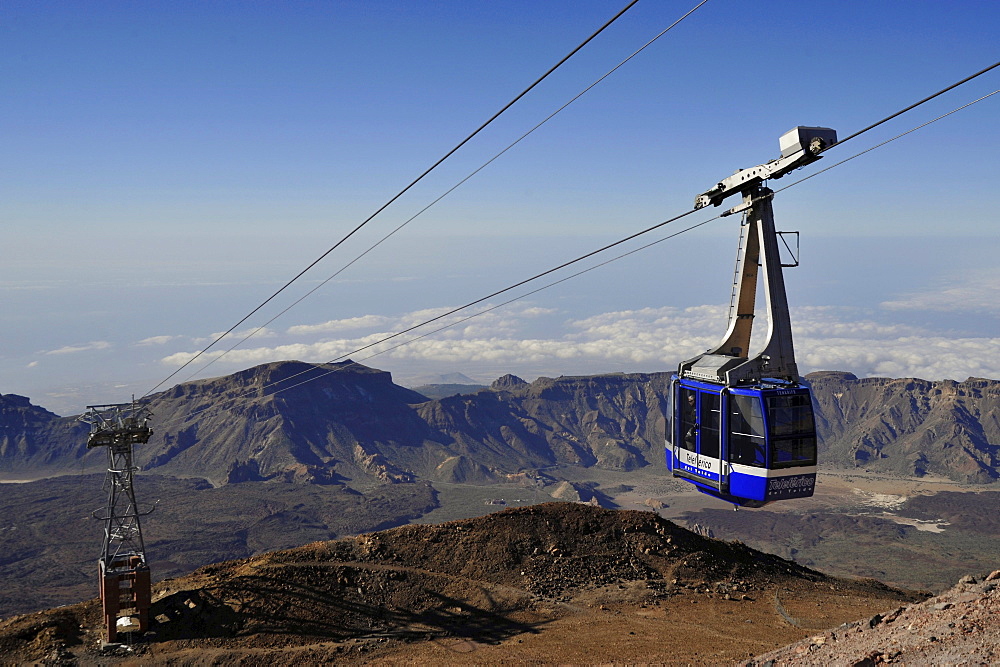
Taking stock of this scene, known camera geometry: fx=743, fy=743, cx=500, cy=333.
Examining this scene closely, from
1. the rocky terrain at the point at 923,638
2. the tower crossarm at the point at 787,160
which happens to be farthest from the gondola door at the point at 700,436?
the tower crossarm at the point at 787,160

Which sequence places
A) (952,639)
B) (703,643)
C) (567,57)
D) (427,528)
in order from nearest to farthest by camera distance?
(567,57) → (952,639) → (703,643) → (427,528)

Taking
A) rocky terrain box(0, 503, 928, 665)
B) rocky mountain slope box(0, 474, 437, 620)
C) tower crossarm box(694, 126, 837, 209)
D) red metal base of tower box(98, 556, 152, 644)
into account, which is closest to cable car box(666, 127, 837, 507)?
tower crossarm box(694, 126, 837, 209)

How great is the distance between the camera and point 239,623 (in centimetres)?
3334

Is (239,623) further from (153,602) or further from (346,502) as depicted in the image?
(346,502)

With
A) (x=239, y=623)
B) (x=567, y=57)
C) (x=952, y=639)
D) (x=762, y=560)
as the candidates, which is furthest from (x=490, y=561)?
(x=567, y=57)

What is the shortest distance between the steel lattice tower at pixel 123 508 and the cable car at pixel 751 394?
82.0 ft

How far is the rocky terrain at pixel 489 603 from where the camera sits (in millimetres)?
30938

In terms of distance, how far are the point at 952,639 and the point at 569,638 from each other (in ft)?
53.3

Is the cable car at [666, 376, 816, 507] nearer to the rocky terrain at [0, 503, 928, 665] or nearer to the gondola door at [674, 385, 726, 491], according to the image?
the gondola door at [674, 385, 726, 491]

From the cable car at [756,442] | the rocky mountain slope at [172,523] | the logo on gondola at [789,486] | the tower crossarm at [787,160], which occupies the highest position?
the tower crossarm at [787,160]

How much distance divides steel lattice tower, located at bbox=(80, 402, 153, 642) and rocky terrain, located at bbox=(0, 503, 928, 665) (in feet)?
4.32

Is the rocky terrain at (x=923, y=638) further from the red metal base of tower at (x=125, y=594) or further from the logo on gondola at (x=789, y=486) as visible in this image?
the red metal base of tower at (x=125, y=594)

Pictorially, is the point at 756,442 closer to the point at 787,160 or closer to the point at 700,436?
the point at 700,436

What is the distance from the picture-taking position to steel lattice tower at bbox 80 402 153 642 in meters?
34.1
